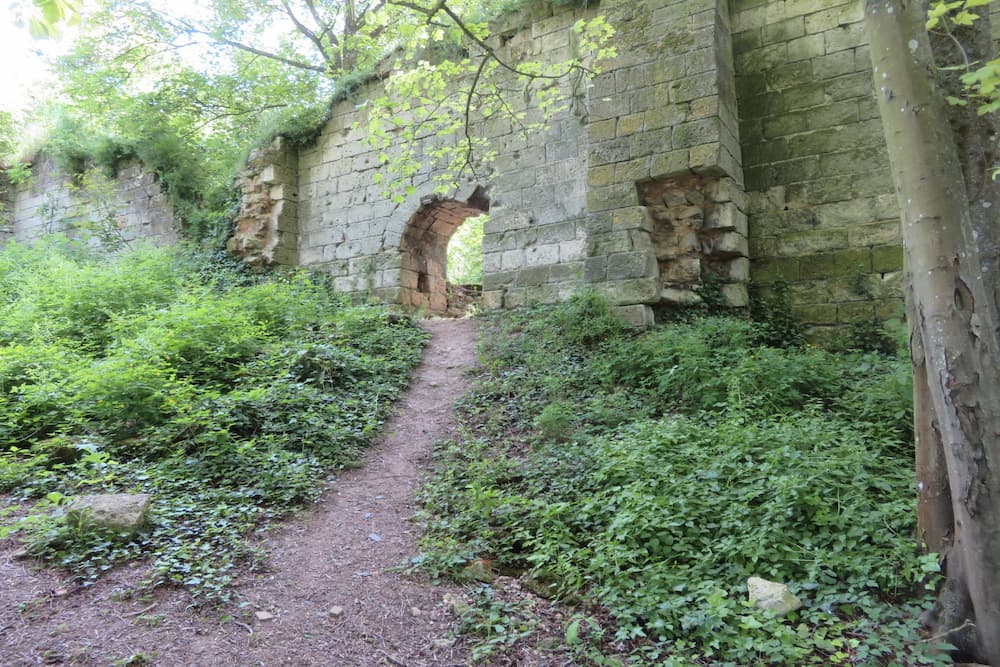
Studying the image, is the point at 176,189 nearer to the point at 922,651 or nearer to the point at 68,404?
the point at 68,404

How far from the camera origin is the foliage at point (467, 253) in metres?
20.9

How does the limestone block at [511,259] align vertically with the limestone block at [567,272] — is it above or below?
above

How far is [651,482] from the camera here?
360 centimetres

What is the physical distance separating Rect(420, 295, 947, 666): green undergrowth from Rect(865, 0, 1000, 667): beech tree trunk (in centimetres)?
20

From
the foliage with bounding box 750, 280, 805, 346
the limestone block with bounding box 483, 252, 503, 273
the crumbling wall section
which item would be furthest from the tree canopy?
the foliage with bounding box 750, 280, 805, 346

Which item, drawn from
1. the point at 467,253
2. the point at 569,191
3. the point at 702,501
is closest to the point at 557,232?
the point at 569,191

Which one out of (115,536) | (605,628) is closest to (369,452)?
(115,536)

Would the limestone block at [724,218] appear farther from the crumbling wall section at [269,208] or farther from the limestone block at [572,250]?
the crumbling wall section at [269,208]

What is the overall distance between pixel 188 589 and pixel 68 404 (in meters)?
2.75

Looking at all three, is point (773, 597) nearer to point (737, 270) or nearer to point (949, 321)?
point (949, 321)

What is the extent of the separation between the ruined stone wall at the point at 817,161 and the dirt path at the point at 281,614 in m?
5.37

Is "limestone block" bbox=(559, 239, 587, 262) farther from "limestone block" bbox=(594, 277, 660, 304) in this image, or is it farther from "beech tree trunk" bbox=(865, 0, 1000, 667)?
"beech tree trunk" bbox=(865, 0, 1000, 667)

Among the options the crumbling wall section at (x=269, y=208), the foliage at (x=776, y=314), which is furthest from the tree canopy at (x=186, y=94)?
the foliage at (x=776, y=314)

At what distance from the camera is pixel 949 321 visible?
2.43m
